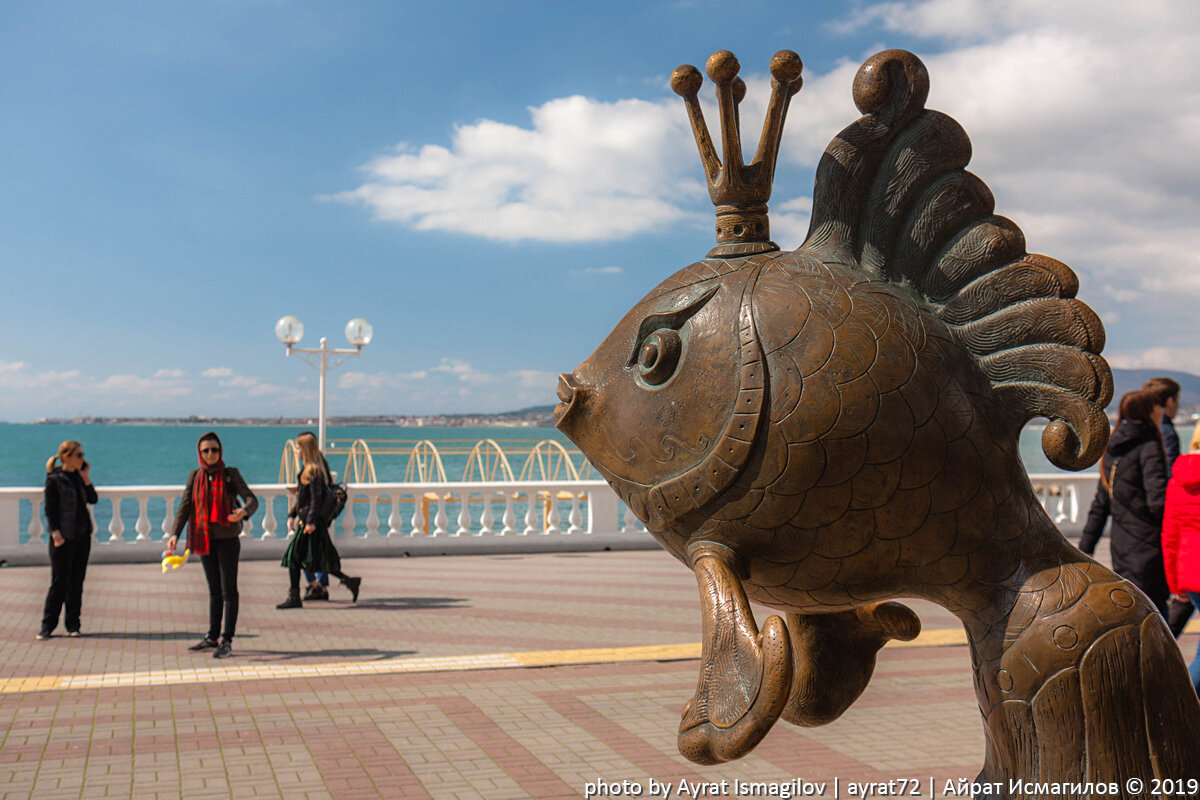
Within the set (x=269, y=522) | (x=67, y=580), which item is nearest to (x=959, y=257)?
(x=67, y=580)

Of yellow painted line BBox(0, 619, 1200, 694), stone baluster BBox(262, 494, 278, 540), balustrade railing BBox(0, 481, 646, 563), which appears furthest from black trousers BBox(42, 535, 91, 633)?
stone baluster BBox(262, 494, 278, 540)

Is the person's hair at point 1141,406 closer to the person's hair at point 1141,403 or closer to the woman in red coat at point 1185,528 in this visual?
the person's hair at point 1141,403

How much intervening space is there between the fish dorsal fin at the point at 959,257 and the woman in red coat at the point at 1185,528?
3.51 m

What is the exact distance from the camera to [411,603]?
9.66m

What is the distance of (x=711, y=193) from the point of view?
2.44 meters

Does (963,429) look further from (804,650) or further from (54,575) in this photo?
(54,575)

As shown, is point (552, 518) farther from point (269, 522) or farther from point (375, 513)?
point (269, 522)

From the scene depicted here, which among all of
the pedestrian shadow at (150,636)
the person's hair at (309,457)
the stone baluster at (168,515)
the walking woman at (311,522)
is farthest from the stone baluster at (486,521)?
the pedestrian shadow at (150,636)

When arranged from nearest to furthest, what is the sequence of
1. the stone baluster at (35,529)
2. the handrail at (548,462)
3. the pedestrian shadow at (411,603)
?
the pedestrian shadow at (411,603) → the stone baluster at (35,529) → the handrail at (548,462)

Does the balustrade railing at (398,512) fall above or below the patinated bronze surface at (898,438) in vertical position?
below

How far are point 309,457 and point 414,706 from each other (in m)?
3.78

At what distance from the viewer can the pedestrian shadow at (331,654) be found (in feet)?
23.8

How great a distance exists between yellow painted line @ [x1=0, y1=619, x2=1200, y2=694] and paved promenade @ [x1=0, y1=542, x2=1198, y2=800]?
24mm

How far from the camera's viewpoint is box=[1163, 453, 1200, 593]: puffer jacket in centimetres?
504
